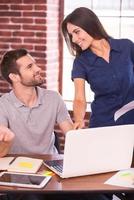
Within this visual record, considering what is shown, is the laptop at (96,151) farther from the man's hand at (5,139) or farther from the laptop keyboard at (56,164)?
the man's hand at (5,139)

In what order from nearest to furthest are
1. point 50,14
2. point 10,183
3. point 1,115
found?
point 10,183, point 1,115, point 50,14

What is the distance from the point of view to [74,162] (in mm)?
1855

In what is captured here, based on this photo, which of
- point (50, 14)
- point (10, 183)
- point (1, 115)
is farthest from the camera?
point (50, 14)

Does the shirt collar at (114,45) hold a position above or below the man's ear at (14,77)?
above

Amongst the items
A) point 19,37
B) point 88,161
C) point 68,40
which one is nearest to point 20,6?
point 19,37

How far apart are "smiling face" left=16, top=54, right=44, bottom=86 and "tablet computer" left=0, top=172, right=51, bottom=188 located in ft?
2.77

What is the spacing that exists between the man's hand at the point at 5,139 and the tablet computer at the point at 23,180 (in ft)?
0.86

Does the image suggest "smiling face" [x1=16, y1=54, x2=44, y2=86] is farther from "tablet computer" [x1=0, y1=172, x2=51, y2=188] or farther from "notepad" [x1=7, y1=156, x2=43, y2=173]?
"tablet computer" [x1=0, y1=172, x2=51, y2=188]

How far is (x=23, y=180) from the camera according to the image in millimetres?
1865

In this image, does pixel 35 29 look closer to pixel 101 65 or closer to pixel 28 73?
pixel 28 73

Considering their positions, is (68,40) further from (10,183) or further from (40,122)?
(10,183)

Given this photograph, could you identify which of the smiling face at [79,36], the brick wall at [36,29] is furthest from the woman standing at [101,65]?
the brick wall at [36,29]

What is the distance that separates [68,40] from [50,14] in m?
1.26

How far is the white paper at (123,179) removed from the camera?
1.85 metres
